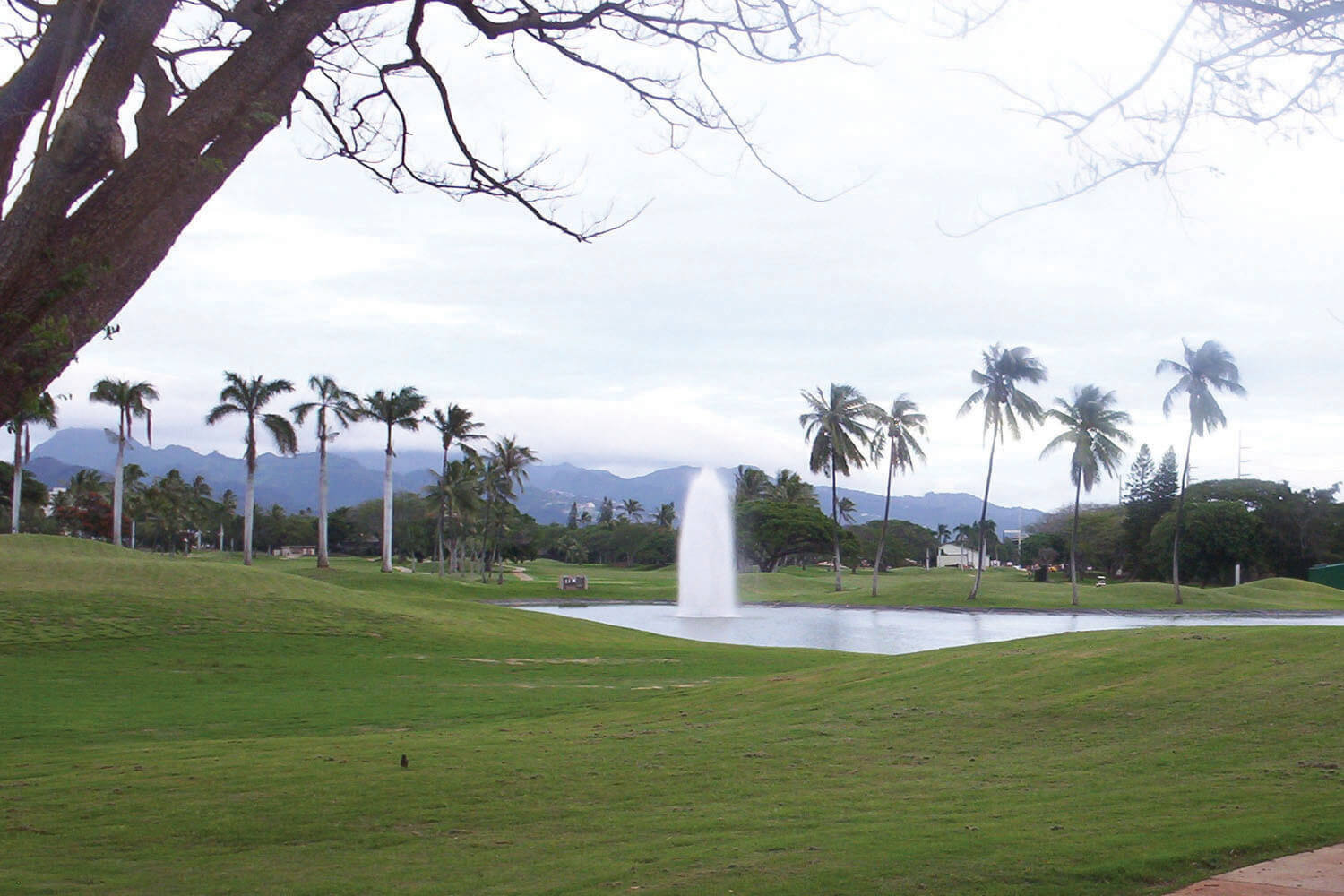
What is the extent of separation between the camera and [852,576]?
90.4m

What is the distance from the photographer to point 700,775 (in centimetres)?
966

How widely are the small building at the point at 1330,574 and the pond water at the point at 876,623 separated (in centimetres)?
2651

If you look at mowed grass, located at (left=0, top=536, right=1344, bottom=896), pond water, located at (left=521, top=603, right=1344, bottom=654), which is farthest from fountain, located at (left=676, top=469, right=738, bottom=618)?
mowed grass, located at (left=0, top=536, right=1344, bottom=896)

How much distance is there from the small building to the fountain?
44.4 meters

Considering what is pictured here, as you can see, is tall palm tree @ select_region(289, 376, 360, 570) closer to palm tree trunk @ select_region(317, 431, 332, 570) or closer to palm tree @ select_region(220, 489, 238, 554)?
palm tree trunk @ select_region(317, 431, 332, 570)

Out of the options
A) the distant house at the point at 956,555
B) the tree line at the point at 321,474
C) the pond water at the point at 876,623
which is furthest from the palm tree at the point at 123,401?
the distant house at the point at 956,555

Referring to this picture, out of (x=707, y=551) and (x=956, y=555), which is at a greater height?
(x=707, y=551)

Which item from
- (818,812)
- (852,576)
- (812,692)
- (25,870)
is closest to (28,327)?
(25,870)

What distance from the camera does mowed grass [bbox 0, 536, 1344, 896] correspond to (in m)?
6.47

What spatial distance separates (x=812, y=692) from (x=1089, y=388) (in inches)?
1912

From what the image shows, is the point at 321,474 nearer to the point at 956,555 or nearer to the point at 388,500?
the point at 388,500

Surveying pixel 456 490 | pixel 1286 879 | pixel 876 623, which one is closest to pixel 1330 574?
pixel 876 623

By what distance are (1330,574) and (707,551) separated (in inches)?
1848

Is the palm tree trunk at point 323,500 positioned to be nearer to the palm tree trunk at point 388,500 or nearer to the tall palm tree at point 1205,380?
the palm tree trunk at point 388,500
